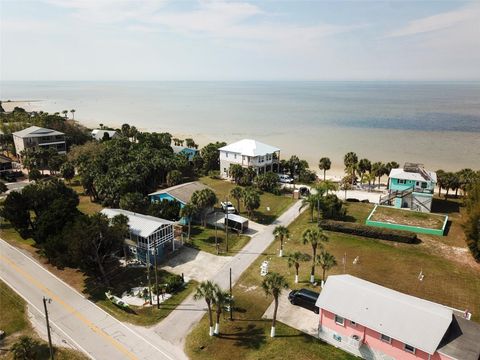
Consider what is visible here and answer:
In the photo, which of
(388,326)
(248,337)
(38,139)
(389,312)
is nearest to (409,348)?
(388,326)

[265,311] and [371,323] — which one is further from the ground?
[371,323]

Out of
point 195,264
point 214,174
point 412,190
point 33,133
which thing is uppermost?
point 33,133

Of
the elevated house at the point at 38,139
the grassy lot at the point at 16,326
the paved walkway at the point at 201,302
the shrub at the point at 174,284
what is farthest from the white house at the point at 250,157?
the grassy lot at the point at 16,326

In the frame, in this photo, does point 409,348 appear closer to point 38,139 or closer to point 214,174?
point 214,174

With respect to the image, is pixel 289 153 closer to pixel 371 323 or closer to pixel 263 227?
pixel 263 227

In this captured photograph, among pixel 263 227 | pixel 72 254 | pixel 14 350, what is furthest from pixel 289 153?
pixel 14 350

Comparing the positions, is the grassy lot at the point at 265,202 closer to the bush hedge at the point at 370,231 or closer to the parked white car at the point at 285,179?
the parked white car at the point at 285,179
